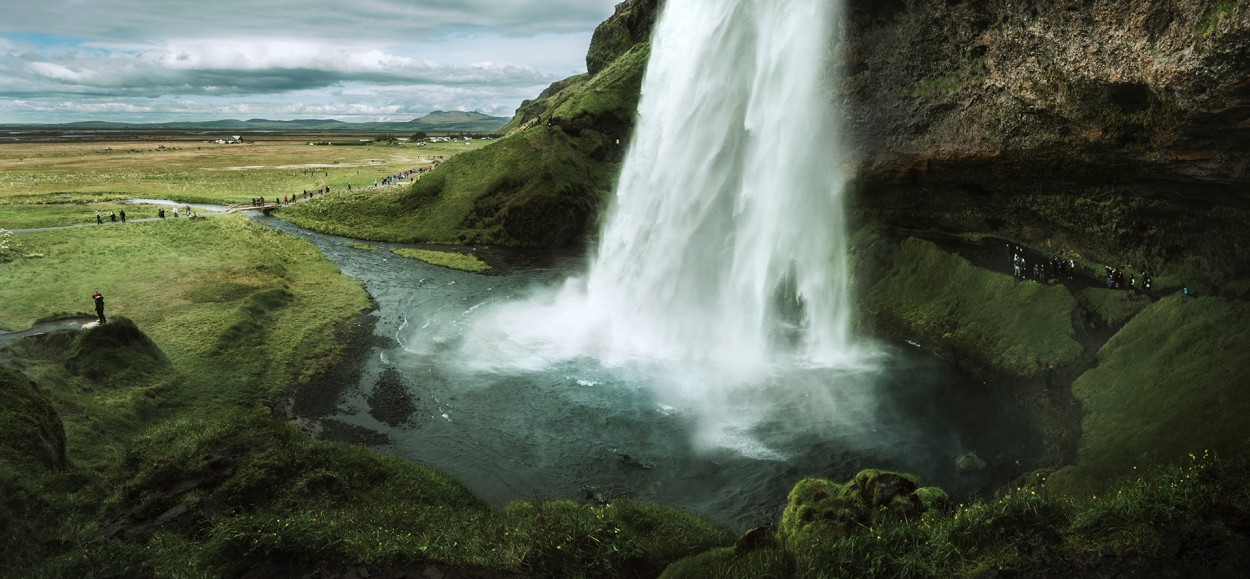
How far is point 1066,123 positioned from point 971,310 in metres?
10.1

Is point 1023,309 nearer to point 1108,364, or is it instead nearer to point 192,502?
point 1108,364

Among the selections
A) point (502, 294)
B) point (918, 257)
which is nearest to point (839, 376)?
point (918, 257)

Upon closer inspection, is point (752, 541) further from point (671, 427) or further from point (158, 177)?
point (158, 177)

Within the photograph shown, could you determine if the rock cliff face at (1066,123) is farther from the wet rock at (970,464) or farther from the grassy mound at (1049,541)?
the grassy mound at (1049,541)

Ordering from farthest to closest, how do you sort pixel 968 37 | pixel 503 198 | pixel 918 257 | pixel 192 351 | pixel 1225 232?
pixel 503 198 → pixel 918 257 → pixel 968 37 → pixel 192 351 → pixel 1225 232

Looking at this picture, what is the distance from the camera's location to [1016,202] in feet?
108

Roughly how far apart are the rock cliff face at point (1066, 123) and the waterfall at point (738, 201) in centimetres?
334

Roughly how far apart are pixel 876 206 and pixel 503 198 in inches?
1503

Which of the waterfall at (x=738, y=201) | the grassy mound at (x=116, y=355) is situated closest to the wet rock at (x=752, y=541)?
the waterfall at (x=738, y=201)

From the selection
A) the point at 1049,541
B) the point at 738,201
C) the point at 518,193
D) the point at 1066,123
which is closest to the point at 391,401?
the point at 738,201

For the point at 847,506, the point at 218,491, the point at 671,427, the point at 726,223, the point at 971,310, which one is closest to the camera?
the point at 847,506

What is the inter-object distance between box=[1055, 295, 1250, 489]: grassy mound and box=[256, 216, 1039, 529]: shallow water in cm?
252

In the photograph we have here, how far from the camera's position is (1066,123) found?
88.8ft

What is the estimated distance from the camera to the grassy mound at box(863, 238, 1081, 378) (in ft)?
95.2
